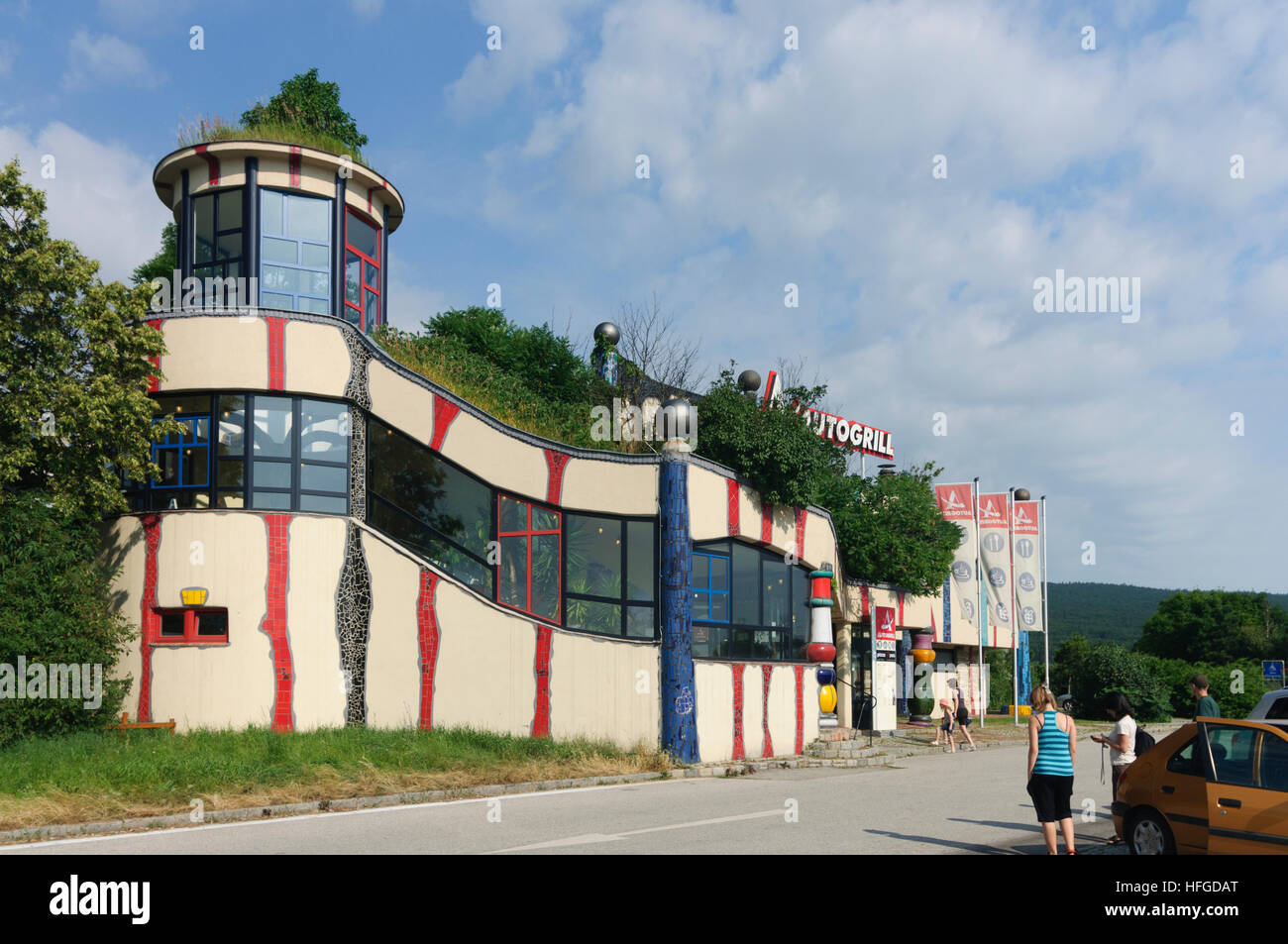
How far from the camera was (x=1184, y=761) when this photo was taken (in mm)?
9266

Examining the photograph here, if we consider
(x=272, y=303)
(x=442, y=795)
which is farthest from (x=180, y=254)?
(x=442, y=795)

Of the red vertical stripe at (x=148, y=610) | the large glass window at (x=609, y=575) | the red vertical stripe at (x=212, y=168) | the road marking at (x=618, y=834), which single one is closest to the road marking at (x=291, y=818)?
the road marking at (x=618, y=834)

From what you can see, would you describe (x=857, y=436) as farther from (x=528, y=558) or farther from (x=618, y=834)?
(x=618, y=834)

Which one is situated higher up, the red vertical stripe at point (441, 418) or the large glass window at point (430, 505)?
the red vertical stripe at point (441, 418)

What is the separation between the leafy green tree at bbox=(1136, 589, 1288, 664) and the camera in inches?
3415

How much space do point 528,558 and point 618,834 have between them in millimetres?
9666

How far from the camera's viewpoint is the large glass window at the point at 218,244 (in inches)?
798

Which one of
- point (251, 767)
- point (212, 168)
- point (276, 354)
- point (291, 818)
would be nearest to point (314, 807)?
point (291, 818)

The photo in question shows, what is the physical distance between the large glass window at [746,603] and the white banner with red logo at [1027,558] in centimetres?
1922

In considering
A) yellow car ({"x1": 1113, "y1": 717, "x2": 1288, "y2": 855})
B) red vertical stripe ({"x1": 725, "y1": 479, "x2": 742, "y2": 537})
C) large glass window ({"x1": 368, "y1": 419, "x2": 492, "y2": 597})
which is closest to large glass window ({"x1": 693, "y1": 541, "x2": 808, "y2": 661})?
red vertical stripe ({"x1": 725, "y1": 479, "x2": 742, "y2": 537})

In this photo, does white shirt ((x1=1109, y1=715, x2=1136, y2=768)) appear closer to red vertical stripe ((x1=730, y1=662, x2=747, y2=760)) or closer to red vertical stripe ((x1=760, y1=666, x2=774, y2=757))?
red vertical stripe ((x1=730, y1=662, x2=747, y2=760))

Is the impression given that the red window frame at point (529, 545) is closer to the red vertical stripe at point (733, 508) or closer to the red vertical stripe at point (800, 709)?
the red vertical stripe at point (733, 508)

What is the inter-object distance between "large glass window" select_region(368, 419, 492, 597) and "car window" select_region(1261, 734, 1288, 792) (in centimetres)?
1360
